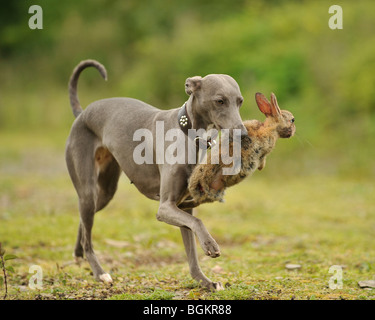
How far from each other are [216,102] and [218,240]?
397 centimetres

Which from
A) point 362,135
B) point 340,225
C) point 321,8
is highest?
point 321,8

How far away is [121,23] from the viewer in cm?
3019

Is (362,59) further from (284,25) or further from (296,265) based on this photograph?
(296,265)

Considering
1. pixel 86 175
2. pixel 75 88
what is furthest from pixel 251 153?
pixel 75 88

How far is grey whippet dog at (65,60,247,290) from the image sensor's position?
4.75 meters

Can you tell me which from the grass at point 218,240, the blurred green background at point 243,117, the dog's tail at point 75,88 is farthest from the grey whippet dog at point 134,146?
the blurred green background at point 243,117

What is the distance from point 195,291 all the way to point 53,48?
82.0ft

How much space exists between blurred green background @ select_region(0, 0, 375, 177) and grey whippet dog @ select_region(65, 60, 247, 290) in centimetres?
463

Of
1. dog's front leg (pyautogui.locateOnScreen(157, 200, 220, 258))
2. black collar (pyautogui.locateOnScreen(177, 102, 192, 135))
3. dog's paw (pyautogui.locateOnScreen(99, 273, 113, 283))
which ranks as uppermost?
black collar (pyautogui.locateOnScreen(177, 102, 192, 135))

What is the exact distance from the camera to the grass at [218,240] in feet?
18.0

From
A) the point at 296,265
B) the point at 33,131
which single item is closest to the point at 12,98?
the point at 33,131

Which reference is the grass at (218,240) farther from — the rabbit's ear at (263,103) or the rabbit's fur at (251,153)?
the rabbit's ear at (263,103)

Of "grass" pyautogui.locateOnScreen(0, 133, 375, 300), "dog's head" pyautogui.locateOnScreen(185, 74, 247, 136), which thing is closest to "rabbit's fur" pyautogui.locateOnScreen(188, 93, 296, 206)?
Answer: "dog's head" pyautogui.locateOnScreen(185, 74, 247, 136)

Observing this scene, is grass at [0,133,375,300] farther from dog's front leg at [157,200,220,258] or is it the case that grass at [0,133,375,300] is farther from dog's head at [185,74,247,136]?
dog's head at [185,74,247,136]
